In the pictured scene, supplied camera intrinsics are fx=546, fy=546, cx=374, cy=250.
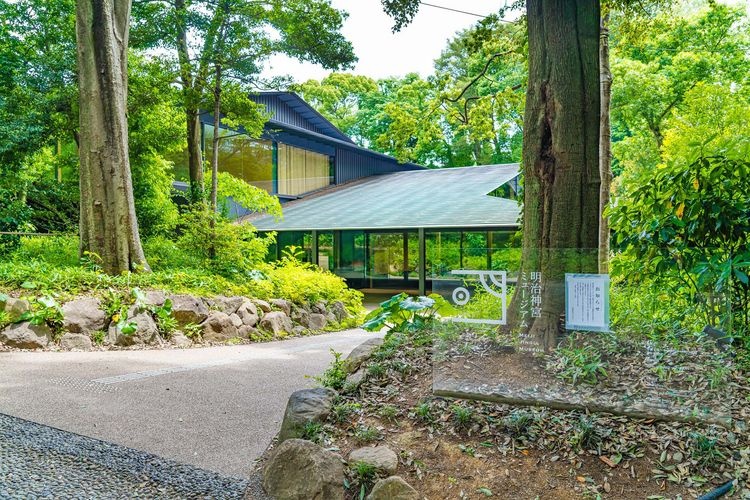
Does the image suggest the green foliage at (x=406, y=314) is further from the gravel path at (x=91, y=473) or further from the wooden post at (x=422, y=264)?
the wooden post at (x=422, y=264)

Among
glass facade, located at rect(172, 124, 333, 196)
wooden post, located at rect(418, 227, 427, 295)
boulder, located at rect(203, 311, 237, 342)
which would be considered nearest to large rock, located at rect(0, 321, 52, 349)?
boulder, located at rect(203, 311, 237, 342)

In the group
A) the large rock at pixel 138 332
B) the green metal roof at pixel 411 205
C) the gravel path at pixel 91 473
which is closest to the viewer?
the gravel path at pixel 91 473

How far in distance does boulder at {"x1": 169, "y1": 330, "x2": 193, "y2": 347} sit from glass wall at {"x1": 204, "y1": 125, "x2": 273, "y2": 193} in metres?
11.0

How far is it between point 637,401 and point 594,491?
580mm

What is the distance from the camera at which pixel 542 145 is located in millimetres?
3418

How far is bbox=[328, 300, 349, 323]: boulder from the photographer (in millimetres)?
10320

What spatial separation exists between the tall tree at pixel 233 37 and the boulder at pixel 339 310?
3563mm

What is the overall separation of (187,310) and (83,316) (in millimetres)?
1275

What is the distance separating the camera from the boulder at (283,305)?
8947mm

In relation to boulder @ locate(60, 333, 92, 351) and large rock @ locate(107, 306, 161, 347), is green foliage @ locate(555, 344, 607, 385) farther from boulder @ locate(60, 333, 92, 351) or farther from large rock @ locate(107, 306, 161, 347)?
boulder @ locate(60, 333, 92, 351)

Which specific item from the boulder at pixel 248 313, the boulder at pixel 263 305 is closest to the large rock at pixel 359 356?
the boulder at pixel 248 313

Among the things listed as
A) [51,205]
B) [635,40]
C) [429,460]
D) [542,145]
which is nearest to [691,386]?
[429,460]

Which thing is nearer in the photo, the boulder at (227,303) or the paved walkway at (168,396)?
the paved walkway at (168,396)

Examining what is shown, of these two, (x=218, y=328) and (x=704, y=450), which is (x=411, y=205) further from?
(x=704, y=450)
